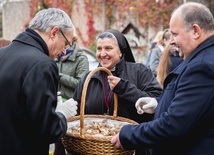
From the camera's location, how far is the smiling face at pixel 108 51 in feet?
9.41

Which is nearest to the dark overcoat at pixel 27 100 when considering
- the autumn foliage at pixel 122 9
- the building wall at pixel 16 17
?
the autumn foliage at pixel 122 9

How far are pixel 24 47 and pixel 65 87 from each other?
7.37 feet

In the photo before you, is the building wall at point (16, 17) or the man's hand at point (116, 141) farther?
the building wall at point (16, 17)

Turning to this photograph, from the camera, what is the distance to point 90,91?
283cm

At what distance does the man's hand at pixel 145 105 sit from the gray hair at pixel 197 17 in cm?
75

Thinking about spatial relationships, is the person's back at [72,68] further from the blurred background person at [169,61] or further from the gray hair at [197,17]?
the gray hair at [197,17]

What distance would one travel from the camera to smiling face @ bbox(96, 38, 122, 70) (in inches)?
113

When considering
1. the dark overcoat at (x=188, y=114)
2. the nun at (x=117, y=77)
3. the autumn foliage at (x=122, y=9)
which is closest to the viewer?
the dark overcoat at (x=188, y=114)

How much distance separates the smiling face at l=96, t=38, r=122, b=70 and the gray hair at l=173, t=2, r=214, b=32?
3.48ft

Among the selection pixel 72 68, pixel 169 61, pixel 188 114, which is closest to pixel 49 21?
pixel 188 114

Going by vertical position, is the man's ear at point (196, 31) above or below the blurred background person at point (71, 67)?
above

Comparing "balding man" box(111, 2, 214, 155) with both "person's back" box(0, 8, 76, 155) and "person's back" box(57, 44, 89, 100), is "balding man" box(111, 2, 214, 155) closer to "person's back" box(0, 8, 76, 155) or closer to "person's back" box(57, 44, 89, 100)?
"person's back" box(0, 8, 76, 155)

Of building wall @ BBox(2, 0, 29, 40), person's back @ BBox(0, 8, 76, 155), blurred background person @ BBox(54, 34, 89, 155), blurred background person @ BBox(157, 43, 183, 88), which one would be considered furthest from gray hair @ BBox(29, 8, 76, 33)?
building wall @ BBox(2, 0, 29, 40)

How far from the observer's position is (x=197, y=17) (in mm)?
1852
